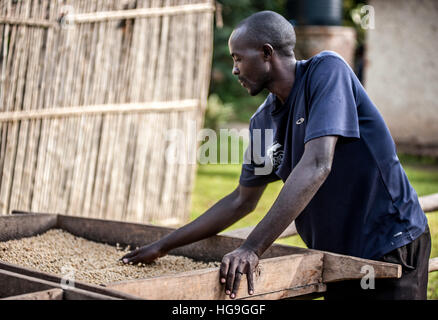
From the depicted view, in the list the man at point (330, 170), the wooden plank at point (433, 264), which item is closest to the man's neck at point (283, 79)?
the man at point (330, 170)

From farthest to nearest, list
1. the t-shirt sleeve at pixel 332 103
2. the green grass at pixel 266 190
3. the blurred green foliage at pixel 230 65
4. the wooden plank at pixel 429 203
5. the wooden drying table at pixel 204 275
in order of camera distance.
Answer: the blurred green foliage at pixel 230 65
the green grass at pixel 266 190
the wooden plank at pixel 429 203
the t-shirt sleeve at pixel 332 103
the wooden drying table at pixel 204 275

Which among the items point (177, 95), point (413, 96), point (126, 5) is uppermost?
point (413, 96)

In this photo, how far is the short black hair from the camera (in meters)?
2.44

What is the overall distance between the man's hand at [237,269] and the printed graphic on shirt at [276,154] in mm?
635

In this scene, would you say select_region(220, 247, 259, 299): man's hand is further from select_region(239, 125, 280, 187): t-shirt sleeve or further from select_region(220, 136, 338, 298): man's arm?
select_region(239, 125, 280, 187): t-shirt sleeve

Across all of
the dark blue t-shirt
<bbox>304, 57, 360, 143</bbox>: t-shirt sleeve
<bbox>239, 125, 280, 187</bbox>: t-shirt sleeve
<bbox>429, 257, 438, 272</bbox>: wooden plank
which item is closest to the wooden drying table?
the dark blue t-shirt

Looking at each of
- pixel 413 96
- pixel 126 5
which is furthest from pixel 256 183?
pixel 413 96

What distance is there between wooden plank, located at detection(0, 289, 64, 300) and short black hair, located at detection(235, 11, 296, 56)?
123 centimetres

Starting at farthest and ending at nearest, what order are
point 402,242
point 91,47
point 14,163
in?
point 91,47, point 14,163, point 402,242

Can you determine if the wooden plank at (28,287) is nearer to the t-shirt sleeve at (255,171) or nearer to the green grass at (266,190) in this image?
the t-shirt sleeve at (255,171)

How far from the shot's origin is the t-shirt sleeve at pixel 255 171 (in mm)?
2795

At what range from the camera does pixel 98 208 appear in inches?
232

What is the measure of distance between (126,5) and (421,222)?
4.30 m
